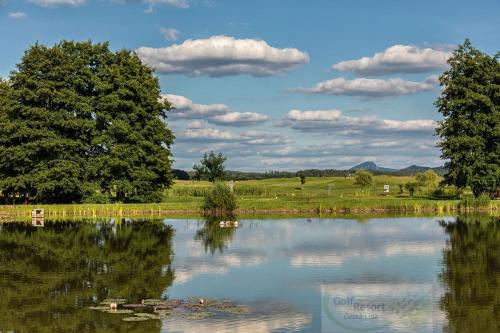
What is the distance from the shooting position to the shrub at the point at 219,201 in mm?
67625

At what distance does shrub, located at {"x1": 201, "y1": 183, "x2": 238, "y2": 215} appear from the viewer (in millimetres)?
67625

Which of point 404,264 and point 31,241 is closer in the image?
point 404,264

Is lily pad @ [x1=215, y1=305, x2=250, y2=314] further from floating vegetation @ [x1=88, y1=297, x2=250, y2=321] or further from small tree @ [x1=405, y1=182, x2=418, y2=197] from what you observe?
small tree @ [x1=405, y1=182, x2=418, y2=197]

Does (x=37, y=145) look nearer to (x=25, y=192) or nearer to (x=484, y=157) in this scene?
(x=25, y=192)

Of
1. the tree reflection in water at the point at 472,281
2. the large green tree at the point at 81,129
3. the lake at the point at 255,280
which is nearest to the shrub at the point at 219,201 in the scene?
the large green tree at the point at 81,129

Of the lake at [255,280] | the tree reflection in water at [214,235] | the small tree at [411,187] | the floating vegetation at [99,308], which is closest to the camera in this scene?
the lake at [255,280]

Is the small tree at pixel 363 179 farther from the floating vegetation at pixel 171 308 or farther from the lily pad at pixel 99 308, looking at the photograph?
the lily pad at pixel 99 308

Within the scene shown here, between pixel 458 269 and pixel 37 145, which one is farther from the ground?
pixel 37 145

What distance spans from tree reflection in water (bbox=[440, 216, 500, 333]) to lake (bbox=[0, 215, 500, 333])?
0.20ft

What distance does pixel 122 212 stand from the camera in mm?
69875

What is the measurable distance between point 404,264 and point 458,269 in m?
2.89

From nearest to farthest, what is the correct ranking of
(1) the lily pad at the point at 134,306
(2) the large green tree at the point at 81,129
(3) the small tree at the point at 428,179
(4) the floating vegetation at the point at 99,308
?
1. (4) the floating vegetation at the point at 99,308
2. (1) the lily pad at the point at 134,306
3. (2) the large green tree at the point at 81,129
4. (3) the small tree at the point at 428,179

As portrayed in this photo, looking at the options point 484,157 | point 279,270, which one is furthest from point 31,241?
point 484,157

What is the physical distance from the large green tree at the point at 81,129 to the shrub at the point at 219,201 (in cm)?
1022
